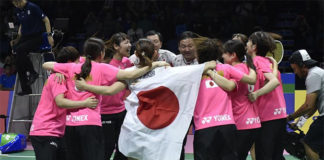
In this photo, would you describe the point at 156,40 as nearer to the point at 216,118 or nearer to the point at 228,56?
the point at 228,56

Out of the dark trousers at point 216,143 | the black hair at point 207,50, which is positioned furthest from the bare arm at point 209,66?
the dark trousers at point 216,143

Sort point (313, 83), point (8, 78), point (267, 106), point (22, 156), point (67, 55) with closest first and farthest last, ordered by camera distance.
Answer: point (67, 55) < point (267, 106) < point (313, 83) < point (22, 156) < point (8, 78)

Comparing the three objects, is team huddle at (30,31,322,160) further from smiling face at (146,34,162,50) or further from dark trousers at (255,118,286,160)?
smiling face at (146,34,162,50)

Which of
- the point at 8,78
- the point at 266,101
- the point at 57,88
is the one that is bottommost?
the point at 8,78

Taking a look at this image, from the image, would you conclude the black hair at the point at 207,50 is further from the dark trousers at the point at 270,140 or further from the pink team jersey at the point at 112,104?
the pink team jersey at the point at 112,104

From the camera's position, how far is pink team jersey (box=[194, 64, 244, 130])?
4590 millimetres

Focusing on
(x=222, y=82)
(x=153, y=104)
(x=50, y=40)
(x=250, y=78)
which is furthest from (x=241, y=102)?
(x=50, y=40)

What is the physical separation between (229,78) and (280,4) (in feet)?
37.1

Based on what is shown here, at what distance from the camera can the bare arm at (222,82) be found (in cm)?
457

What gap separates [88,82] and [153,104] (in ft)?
2.22

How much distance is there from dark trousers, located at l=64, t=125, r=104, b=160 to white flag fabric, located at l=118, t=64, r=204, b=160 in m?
0.32

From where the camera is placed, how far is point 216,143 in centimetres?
458

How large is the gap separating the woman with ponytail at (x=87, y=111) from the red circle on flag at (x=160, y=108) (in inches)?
10.2

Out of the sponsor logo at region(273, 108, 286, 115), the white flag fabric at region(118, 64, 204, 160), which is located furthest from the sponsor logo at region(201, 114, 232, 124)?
the sponsor logo at region(273, 108, 286, 115)
